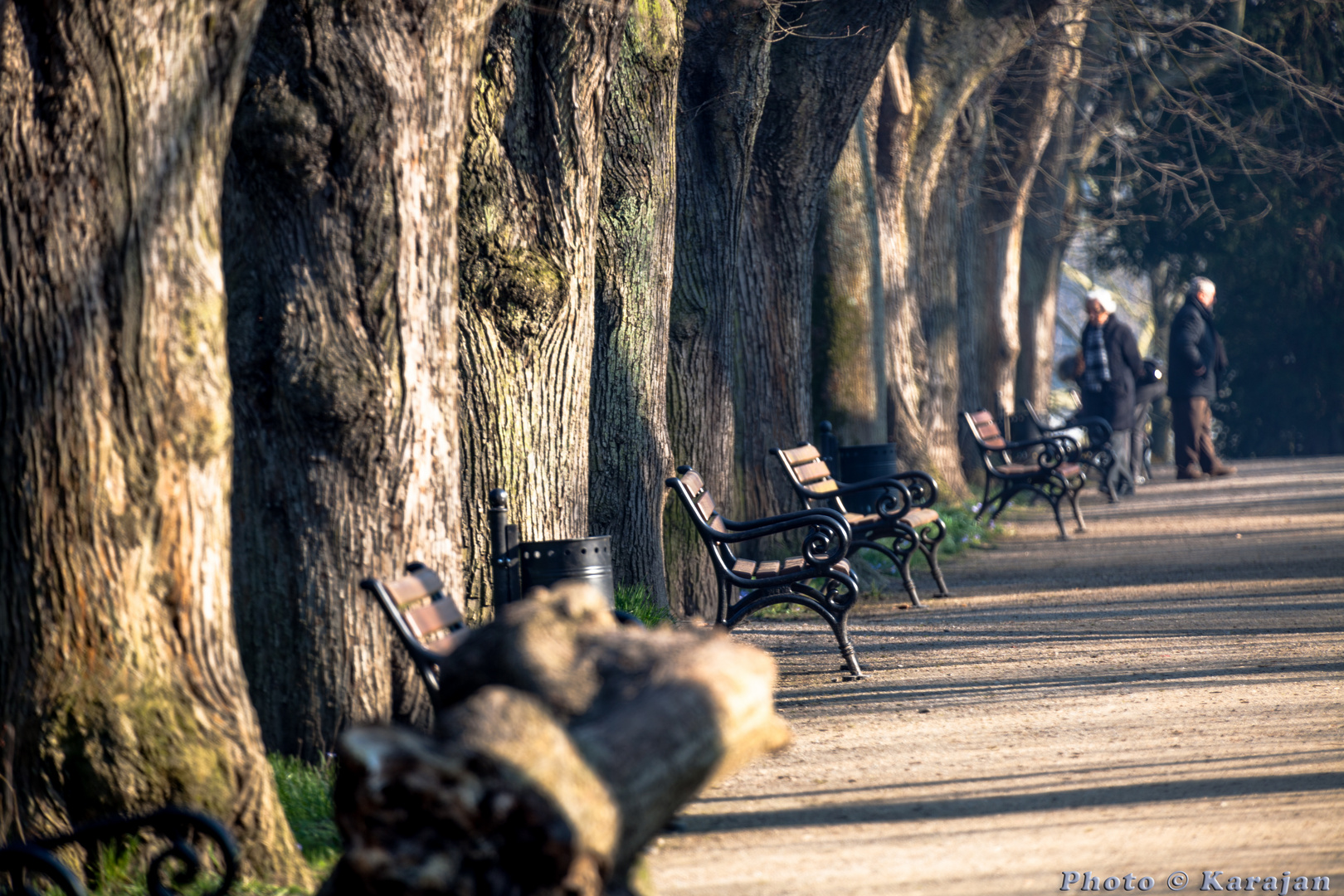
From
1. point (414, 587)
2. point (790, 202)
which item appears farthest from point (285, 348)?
point (790, 202)

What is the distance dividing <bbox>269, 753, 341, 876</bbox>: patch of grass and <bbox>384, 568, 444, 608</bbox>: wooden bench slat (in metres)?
0.62

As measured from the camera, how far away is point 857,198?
12.7 m

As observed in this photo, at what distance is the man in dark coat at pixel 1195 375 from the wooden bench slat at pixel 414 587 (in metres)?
14.1

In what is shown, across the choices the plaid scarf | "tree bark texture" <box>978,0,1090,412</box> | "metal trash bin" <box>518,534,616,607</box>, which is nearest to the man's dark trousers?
the plaid scarf

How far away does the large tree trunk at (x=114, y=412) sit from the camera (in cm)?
391

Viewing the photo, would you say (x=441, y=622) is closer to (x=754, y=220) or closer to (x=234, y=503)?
(x=234, y=503)

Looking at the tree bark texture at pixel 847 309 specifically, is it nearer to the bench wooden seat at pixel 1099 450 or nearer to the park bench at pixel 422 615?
the bench wooden seat at pixel 1099 450

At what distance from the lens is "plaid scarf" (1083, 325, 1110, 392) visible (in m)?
16.5

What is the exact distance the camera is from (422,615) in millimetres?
4867

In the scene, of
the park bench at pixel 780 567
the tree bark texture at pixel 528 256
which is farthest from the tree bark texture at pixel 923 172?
the tree bark texture at pixel 528 256

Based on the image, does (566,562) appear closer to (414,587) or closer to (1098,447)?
(414,587)

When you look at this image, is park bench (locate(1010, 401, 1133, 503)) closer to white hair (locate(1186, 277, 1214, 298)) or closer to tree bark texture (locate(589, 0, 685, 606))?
white hair (locate(1186, 277, 1214, 298))

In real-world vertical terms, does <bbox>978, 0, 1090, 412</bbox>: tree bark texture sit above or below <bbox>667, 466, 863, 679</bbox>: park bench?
above

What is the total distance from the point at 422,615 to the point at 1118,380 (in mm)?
13190
